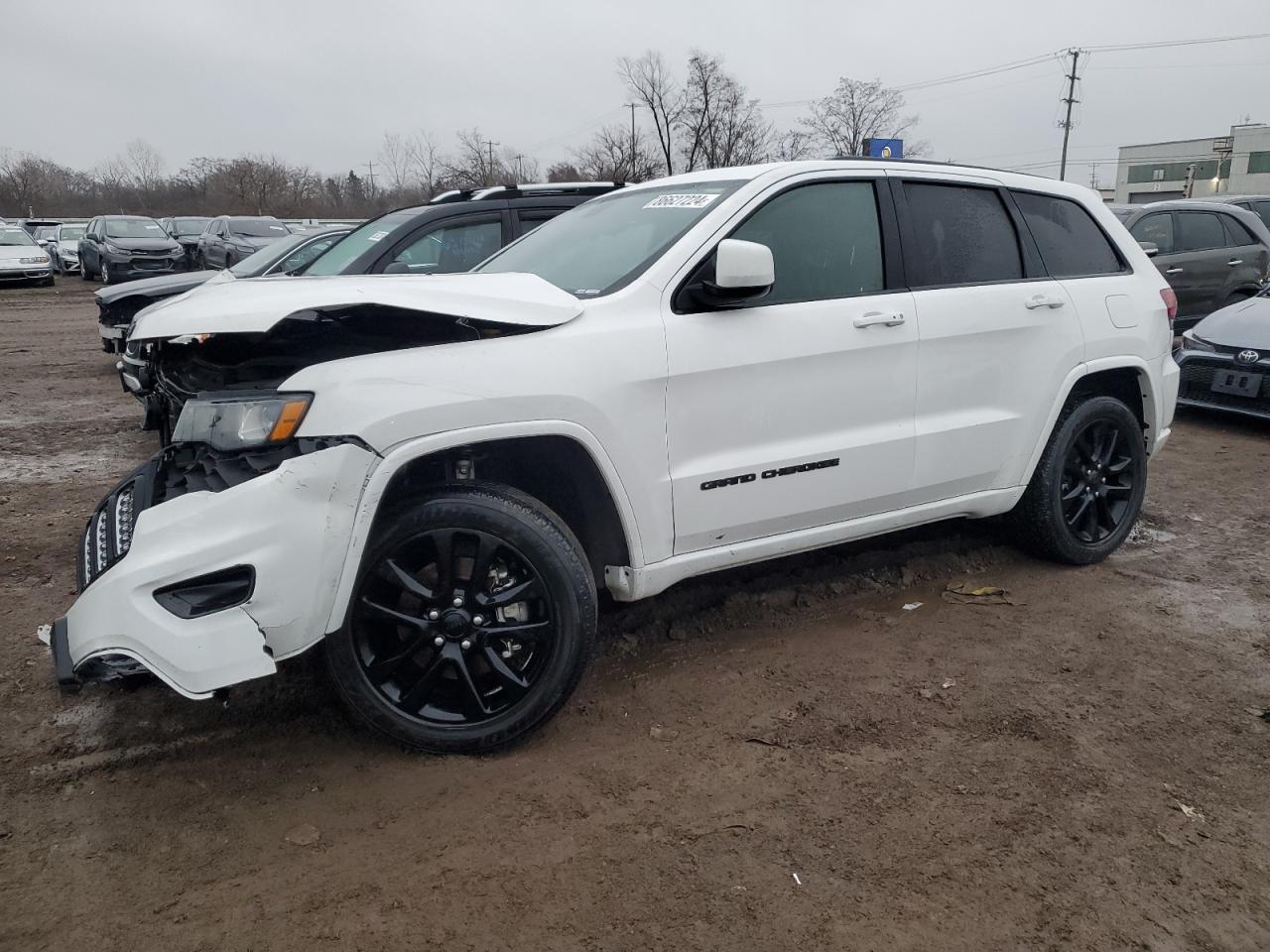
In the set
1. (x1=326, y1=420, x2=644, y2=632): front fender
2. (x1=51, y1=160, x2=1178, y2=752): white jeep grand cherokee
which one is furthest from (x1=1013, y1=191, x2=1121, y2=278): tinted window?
(x1=326, y1=420, x2=644, y2=632): front fender

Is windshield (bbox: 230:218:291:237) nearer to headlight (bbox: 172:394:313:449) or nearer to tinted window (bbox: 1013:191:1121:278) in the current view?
tinted window (bbox: 1013:191:1121:278)

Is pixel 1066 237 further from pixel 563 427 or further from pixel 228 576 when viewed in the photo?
pixel 228 576

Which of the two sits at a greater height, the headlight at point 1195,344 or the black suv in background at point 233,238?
the black suv in background at point 233,238

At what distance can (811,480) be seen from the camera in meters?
3.45

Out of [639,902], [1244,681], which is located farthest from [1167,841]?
[639,902]

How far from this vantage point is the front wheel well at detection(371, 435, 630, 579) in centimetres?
286

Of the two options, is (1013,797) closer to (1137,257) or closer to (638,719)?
(638,719)

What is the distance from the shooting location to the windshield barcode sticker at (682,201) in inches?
137

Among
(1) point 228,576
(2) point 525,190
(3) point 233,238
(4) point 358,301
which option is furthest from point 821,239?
(3) point 233,238

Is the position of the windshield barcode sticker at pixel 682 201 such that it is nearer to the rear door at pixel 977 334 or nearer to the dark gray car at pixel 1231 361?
the rear door at pixel 977 334

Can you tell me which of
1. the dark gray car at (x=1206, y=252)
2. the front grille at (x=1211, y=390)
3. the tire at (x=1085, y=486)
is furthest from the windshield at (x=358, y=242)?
the dark gray car at (x=1206, y=252)

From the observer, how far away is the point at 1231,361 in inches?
295

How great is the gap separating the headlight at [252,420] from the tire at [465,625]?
41cm

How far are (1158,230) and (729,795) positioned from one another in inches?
404
